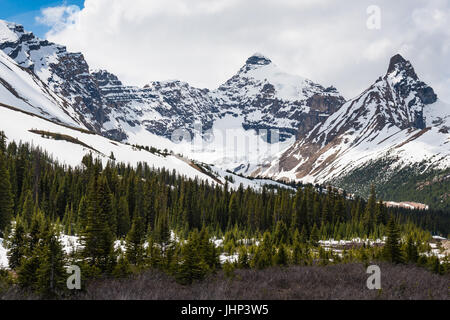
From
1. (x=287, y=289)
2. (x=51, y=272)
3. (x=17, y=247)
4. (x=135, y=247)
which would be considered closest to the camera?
(x=51, y=272)

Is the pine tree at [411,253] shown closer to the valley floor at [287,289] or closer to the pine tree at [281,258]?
the valley floor at [287,289]

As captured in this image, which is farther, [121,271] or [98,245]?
[98,245]

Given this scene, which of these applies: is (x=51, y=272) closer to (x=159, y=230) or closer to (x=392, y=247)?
(x=159, y=230)

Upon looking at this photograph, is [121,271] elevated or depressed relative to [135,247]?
depressed

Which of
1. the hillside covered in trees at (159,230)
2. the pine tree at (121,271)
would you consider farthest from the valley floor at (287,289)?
the hillside covered in trees at (159,230)

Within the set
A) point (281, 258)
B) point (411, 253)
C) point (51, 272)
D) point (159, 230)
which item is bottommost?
point (281, 258)

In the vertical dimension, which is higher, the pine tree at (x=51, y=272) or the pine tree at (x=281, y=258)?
the pine tree at (x=51, y=272)

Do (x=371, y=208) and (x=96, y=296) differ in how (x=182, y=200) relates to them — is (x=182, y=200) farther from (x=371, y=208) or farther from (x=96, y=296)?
(x=96, y=296)

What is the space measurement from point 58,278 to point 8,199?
36.0 m

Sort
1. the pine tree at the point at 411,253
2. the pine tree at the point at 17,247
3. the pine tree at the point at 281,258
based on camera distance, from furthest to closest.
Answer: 1. the pine tree at the point at 411,253
2. the pine tree at the point at 281,258
3. the pine tree at the point at 17,247

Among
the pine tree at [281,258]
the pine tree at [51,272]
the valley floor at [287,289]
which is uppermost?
the pine tree at [51,272]

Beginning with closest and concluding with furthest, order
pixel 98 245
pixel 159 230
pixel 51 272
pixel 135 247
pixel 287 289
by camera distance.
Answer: pixel 51 272
pixel 287 289
pixel 98 245
pixel 135 247
pixel 159 230

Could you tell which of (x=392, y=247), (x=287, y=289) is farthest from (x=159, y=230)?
(x=287, y=289)
